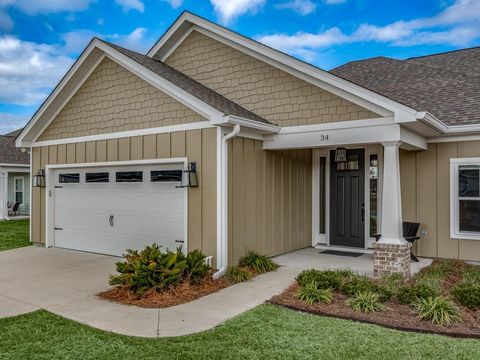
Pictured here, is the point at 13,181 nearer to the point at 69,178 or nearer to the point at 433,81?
the point at 69,178

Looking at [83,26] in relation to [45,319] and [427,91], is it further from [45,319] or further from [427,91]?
[45,319]

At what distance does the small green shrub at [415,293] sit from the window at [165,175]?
4.71 m

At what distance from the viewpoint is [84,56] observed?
9.51 meters

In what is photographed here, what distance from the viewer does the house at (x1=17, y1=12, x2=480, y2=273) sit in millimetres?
7617

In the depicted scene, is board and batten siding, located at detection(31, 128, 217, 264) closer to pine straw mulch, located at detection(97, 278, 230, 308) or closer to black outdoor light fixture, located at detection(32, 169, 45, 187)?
pine straw mulch, located at detection(97, 278, 230, 308)

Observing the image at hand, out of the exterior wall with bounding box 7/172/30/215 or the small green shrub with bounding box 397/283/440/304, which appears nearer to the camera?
the small green shrub with bounding box 397/283/440/304

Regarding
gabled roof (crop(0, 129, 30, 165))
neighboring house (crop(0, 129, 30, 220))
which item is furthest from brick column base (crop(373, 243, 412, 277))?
gabled roof (crop(0, 129, 30, 165))

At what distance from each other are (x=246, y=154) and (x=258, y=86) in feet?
6.36

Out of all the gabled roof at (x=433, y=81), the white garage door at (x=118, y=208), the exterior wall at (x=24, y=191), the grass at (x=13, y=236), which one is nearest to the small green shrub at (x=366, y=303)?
the white garage door at (x=118, y=208)

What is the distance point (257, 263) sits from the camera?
7.76 meters

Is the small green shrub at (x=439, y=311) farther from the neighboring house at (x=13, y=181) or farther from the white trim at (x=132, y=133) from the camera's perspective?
the neighboring house at (x=13, y=181)

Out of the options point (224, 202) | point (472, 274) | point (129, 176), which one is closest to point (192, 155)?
point (224, 202)

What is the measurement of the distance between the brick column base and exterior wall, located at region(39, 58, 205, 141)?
4169 millimetres

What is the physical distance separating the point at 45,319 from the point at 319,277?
3.99 meters
